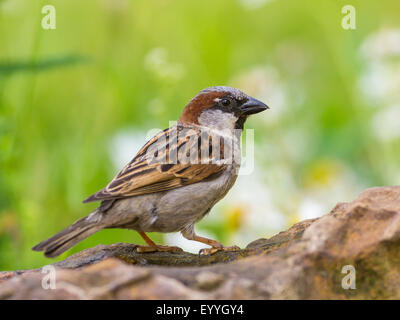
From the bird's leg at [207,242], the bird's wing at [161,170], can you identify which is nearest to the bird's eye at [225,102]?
the bird's wing at [161,170]

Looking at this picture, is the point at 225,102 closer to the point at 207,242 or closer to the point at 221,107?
the point at 221,107

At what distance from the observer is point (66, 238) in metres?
2.61

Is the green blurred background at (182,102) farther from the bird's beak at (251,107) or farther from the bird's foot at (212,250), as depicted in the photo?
the bird's foot at (212,250)

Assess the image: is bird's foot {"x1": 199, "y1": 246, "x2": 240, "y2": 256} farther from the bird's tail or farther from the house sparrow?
the bird's tail

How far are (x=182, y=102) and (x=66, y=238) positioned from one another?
8.74 ft

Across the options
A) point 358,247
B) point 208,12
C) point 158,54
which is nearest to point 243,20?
point 208,12

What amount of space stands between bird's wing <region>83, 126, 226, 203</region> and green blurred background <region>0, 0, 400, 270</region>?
0.47m

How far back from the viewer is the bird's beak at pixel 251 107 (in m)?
3.60

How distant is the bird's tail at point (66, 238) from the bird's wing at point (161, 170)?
13 cm

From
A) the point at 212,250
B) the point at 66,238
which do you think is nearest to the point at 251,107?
the point at 212,250

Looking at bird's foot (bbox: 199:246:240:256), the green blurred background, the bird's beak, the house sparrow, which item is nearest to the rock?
the house sparrow

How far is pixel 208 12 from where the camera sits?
6176 millimetres

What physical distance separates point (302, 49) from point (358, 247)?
426 centimetres

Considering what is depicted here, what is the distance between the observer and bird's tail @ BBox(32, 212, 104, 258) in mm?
2545
